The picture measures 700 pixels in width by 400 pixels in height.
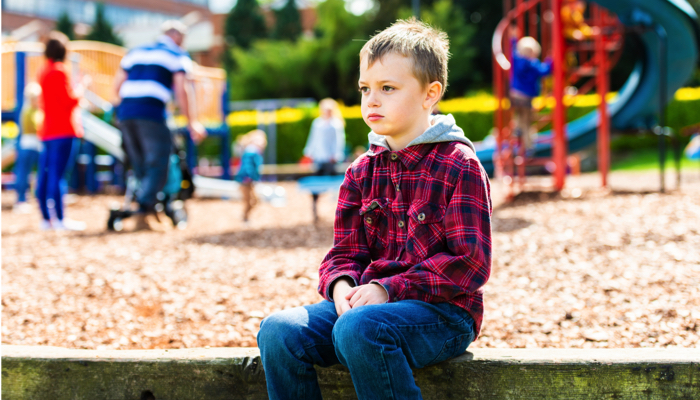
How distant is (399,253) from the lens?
182 cm

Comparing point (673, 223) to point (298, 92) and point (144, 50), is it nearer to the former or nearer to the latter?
point (144, 50)

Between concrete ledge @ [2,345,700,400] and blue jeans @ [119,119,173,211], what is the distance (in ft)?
12.3

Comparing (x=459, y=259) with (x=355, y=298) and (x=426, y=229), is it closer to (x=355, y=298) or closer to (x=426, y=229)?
(x=426, y=229)

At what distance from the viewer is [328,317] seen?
1803 mm

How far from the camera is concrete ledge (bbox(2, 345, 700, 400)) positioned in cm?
183

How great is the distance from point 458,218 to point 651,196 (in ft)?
19.9

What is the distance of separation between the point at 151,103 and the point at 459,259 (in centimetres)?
459

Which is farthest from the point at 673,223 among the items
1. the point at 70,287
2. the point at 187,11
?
the point at 187,11

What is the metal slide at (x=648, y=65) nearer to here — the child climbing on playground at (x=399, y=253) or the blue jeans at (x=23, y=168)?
the child climbing on playground at (x=399, y=253)

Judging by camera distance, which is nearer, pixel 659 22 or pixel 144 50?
pixel 144 50

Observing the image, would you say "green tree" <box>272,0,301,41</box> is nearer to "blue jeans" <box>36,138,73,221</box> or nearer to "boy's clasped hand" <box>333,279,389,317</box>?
"blue jeans" <box>36,138,73,221</box>

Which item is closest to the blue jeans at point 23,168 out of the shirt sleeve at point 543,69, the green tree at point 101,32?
the shirt sleeve at point 543,69

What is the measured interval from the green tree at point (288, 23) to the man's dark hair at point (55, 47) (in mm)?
36572

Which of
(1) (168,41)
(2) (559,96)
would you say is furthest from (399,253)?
(2) (559,96)
